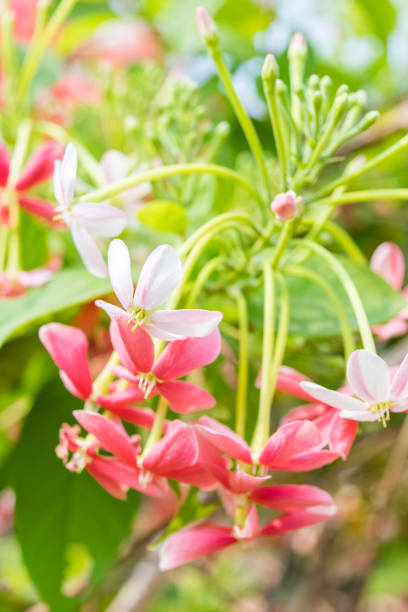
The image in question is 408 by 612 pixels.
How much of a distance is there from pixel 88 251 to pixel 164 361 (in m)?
0.11

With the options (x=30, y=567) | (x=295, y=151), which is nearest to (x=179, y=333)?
(x=295, y=151)

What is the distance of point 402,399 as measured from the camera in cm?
40

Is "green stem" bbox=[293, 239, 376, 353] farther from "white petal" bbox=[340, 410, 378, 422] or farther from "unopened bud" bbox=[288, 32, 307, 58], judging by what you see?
"unopened bud" bbox=[288, 32, 307, 58]

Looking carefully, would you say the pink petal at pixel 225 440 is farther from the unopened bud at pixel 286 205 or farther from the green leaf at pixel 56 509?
the green leaf at pixel 56 509

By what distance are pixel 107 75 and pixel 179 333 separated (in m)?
0.65

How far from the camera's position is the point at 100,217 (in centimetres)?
45

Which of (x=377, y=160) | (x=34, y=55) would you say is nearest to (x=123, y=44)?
(x=34, y=55)

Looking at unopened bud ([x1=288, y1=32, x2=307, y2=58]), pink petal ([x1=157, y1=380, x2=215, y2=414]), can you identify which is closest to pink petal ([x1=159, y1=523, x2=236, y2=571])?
pink petal ([x1=157, y1=380, x2=215, y2=414])

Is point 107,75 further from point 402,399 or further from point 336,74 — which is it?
point 402,399

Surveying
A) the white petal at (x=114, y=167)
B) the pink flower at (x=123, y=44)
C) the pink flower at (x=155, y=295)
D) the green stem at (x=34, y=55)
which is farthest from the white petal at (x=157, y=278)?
the pink flower at (x=123, y=44)

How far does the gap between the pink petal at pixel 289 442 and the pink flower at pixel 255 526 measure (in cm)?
3

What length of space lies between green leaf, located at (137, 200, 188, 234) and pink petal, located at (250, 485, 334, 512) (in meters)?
0.26

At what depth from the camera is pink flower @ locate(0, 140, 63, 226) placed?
0.62 meters

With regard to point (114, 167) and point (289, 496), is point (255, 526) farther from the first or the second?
point (114, 167)
